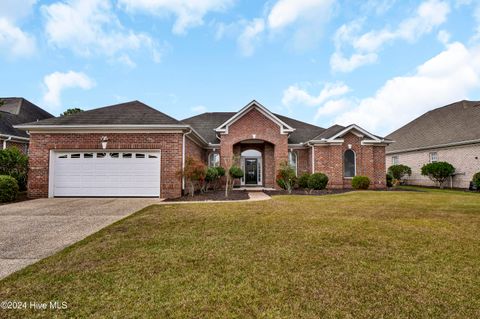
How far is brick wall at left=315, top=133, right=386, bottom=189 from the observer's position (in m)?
16.4

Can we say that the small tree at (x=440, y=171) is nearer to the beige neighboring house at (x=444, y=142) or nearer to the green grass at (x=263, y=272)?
the beige neighboring house at (x=444, y=142)

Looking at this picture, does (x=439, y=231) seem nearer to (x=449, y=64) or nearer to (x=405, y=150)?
(x=449, y=64)

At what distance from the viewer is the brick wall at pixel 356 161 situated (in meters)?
16.4

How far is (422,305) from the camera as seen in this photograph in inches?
106

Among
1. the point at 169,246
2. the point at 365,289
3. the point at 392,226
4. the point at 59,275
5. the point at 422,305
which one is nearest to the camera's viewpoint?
the point at 422,305

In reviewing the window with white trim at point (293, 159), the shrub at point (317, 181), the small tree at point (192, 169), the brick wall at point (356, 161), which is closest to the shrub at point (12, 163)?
the small tree at point (192, 169)

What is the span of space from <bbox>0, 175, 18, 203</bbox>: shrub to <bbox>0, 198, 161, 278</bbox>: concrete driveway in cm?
160

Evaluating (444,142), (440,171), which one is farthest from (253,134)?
(444,142)

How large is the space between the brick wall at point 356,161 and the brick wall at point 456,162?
258 inches

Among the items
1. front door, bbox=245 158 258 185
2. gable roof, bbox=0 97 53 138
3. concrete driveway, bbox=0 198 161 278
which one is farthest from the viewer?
front door, bbox=245 158 258 185

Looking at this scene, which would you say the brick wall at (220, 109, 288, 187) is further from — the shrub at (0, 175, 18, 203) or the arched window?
the shrub at (0, 175, 18, 203)

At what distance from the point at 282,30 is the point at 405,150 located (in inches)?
647

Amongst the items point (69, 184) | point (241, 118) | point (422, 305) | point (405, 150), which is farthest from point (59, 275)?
point (405, 150)

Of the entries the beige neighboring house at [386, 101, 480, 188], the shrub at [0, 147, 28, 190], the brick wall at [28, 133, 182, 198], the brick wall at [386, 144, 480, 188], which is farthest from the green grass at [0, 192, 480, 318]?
the beige neighboring house at [386, 101, 480, 188]
